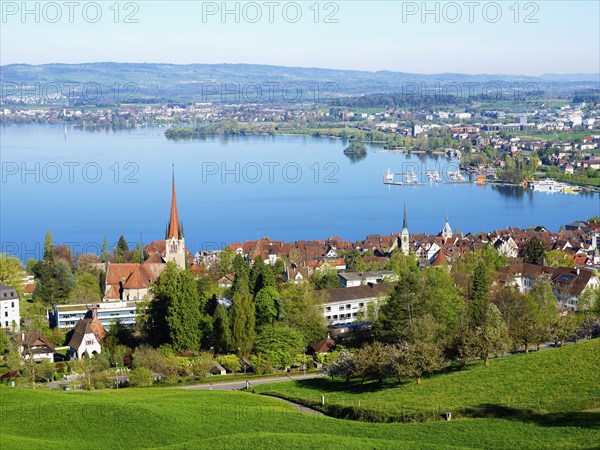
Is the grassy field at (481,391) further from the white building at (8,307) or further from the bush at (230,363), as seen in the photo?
the white building at (8,307)

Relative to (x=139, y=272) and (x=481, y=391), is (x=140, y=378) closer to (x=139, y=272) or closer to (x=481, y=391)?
(x=481, y=391)

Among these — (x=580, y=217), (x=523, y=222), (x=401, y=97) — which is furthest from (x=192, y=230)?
(x=401, y=97)

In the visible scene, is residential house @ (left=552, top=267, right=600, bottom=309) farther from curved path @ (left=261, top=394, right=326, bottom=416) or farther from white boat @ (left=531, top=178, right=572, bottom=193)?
white boat @ (left=531, top=178, right=572, bottom=193)

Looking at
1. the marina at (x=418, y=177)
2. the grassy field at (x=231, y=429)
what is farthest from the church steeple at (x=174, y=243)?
the marina at (x=418, y=177)

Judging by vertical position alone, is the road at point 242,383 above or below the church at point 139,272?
below

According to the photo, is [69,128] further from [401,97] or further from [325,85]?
[325,85]

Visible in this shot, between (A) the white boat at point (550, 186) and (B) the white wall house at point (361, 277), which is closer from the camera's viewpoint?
(B) the white wall house at point (361, 277)
